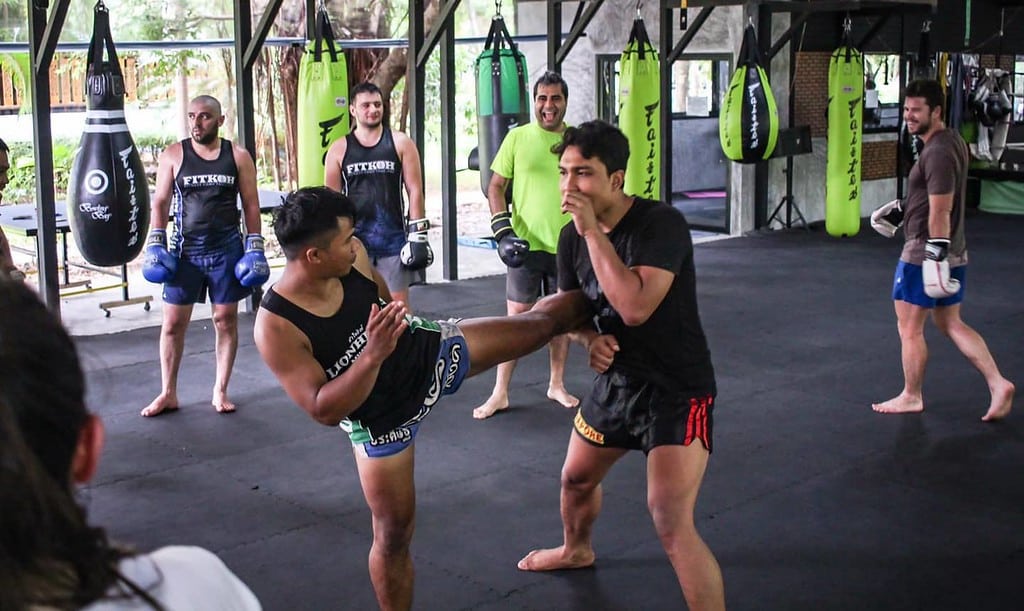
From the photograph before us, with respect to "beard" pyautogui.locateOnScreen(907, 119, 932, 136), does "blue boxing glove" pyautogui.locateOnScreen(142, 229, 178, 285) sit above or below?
below

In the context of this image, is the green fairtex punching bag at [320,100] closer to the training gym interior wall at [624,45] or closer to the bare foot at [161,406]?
the bare foot at [161,406]

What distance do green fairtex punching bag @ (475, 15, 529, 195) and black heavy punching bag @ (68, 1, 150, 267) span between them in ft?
10.2

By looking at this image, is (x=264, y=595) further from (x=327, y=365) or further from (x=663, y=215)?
(x=663, y=215)

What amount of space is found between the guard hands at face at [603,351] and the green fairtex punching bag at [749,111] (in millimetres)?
6841

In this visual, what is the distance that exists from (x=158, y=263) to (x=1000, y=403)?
13.1 feet

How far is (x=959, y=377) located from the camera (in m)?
6.21

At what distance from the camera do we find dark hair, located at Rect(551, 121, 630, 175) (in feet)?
10.0

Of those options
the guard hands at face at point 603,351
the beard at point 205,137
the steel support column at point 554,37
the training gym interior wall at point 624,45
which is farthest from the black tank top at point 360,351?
the training gym interior wall at point 624,45

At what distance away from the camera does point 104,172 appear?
18.5 feet

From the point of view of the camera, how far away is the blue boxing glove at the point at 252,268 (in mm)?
5531

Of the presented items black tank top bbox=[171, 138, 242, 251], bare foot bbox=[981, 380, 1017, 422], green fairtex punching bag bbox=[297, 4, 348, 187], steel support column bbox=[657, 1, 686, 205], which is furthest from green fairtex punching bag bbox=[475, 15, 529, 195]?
bare foot bbox=[981, 380, 1017, 422]

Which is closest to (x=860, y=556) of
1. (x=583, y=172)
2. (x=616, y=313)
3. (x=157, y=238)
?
(x=616, y=313)

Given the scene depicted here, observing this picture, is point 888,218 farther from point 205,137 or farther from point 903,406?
point 205,137

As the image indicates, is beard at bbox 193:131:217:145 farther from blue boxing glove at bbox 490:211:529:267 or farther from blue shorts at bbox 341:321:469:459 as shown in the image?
blue shorts at bbox 341:321:469:459
